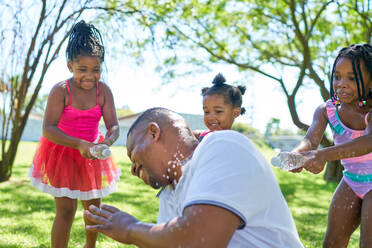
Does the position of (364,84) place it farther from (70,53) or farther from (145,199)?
(145,199)

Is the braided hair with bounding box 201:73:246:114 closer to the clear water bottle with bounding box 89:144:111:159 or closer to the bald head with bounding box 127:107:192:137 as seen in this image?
the clear water bottle with bounding box 89:144:111:159

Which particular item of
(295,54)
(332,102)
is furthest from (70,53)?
(295,54)

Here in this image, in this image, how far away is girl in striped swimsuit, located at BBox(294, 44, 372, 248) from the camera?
2529 mm

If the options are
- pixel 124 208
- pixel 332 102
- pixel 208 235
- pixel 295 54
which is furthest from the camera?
pixel 295 54

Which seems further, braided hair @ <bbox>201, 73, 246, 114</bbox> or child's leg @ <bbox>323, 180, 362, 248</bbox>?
braided hair @ <bbox>201, 73, 246, 114</bbox>

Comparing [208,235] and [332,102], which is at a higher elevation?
[332,102]

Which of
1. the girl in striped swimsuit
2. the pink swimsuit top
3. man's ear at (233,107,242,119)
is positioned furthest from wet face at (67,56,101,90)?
→ the girl in striped swimsuit

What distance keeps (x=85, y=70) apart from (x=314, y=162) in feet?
6.33

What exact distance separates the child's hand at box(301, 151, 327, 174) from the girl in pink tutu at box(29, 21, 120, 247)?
156 centimetres

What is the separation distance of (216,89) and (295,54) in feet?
24.4

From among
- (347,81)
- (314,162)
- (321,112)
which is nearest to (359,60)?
(347,81)

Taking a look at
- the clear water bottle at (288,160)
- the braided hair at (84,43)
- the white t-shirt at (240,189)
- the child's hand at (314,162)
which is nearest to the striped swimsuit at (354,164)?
the child's hand at (314,162)

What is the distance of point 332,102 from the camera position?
278cm

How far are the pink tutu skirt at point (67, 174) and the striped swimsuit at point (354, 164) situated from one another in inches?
73.1
